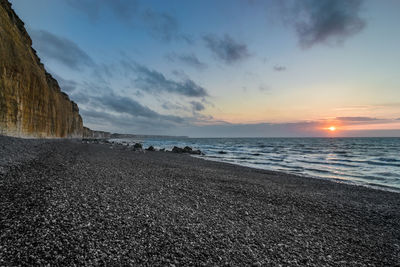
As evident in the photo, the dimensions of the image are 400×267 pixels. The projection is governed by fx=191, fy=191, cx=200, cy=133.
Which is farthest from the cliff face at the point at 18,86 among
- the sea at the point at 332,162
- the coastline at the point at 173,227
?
the sea at the point at 332,162

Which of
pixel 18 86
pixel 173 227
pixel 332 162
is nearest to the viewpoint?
pixel 173 227

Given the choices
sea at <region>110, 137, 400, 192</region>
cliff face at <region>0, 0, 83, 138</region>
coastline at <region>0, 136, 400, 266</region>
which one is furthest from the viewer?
cliff face at <region>0, 0, 83, 138</region>

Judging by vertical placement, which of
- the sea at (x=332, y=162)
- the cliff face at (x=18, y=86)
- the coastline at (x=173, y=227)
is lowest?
the sea at (x=332, y=162)

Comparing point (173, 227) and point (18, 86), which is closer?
point (173, 227)

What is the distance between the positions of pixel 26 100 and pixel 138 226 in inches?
1212

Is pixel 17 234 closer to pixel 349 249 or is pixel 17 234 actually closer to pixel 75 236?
pixel 75 236

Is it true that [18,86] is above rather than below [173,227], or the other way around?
above

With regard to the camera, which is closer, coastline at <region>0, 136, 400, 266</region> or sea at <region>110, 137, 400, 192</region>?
coastline at <region>0, 136, 400, 266</region>

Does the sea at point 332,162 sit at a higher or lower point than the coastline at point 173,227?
lower

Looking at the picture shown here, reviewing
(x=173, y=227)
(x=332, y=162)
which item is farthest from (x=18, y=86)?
(x=332, y=162)

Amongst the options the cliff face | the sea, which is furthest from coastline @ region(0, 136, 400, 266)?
the cliff face

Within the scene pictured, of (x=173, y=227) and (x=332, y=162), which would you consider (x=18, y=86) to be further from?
(x=332, y=162)

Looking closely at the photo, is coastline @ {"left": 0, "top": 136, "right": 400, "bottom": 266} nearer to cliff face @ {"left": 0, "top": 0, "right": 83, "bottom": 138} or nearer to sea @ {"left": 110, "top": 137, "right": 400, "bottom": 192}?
sea @ {"left": 110, "top": 137, "right": 400, "bottom": 192}

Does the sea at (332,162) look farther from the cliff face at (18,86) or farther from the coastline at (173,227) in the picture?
the cliff face at (18,86)
